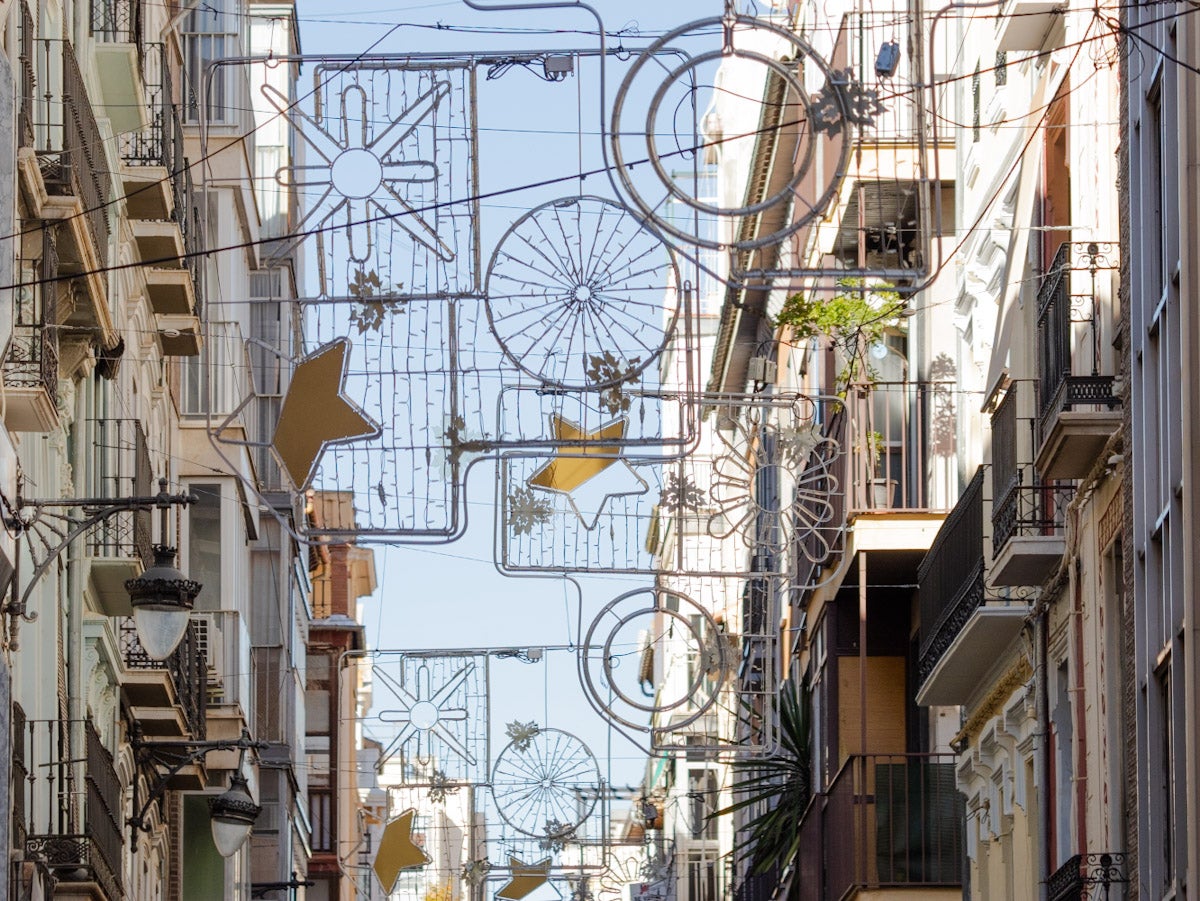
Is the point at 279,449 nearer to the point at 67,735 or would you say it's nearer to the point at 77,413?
the point at 67,735

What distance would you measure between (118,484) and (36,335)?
591 cm

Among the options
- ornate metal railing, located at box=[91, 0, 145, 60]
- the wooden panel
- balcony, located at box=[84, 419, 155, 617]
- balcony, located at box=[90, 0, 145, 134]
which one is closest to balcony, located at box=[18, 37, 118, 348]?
balcony, located at box=[90, 0, 145, 134]

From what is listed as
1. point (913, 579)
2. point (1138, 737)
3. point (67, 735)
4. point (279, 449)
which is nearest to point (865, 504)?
point (913, 579)

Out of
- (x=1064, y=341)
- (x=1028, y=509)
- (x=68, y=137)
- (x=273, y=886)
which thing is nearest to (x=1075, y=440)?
(x=1064, y=341)

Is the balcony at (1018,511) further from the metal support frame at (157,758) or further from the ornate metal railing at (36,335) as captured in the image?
the metal support frame at (157,758)

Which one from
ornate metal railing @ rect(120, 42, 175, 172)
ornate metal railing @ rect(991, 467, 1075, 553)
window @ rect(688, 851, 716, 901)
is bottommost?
window @ rect(688, 851, 716, 901)

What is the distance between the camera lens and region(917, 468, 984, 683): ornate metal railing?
880 inches

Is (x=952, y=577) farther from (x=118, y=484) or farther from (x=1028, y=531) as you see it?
(x=118, y=484)

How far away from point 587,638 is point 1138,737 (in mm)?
5433

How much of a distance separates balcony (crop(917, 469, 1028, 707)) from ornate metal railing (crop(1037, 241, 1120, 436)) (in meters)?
2.44

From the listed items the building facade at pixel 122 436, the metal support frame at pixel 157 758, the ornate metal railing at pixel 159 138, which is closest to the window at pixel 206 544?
the building facade at pixel 122 436

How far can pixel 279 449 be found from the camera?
15641 millimetres

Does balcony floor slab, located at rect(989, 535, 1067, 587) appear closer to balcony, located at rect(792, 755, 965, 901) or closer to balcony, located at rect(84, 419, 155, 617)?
balcony, located at rect(792, 755, 965, 901)

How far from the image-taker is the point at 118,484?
24.5 meters
